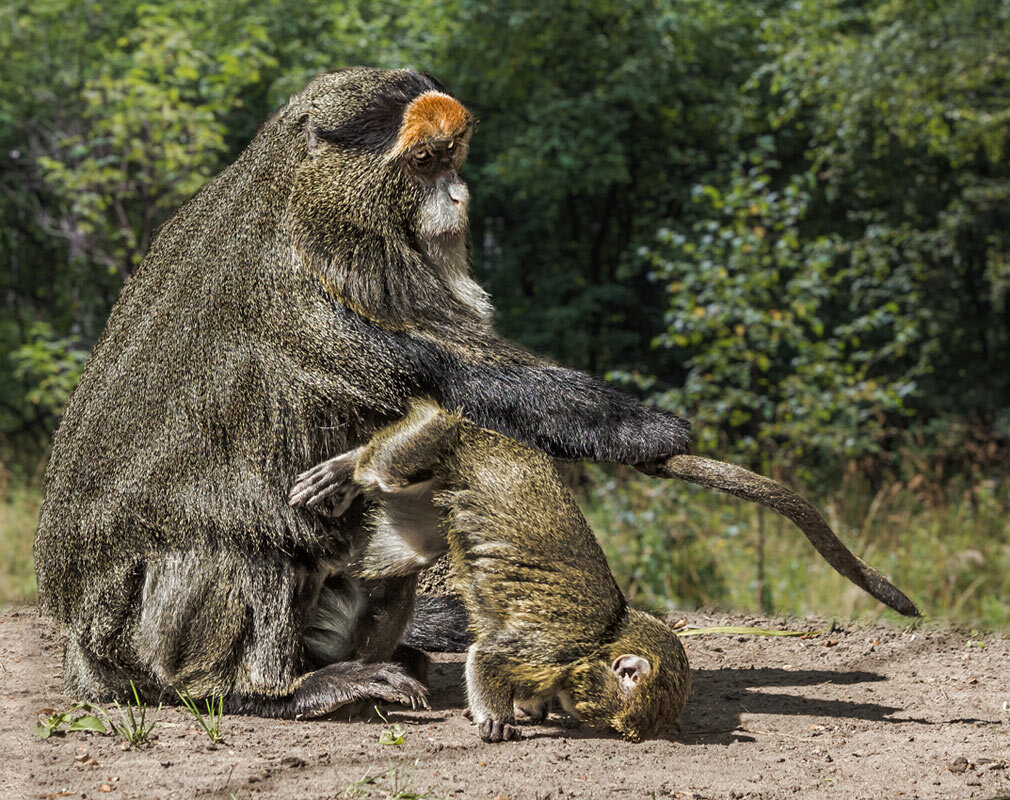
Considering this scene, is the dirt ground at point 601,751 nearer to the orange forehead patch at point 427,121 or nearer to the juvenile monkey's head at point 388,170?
the juvenile monkey's head at point 388,170

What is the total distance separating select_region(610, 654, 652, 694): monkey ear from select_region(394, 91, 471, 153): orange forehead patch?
176 centimetres

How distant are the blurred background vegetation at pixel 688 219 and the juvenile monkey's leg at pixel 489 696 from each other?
12.7 ft

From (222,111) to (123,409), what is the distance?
238 inches

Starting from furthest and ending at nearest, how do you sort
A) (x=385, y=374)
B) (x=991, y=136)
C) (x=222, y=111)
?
(x=991, y=136)
(x=222, y=111)
(x=385, y=374)

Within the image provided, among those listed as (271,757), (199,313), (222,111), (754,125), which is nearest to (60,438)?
(199,313)

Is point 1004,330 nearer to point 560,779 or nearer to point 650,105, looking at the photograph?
point 650,105

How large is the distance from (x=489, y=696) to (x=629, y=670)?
1.39ft

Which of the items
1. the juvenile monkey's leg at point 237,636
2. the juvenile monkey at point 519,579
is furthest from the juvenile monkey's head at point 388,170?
the juvenile monkey's leg at point 237,636

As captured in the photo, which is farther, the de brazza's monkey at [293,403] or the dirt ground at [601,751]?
the de brazza's monkey at [293,403]

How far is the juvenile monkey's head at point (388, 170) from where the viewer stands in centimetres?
367

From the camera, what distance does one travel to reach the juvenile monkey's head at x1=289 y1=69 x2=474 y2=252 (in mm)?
3666

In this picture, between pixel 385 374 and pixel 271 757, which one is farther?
pixel 385 374

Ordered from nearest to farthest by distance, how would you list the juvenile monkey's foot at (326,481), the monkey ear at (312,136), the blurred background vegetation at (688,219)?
the juvenile monkey's foot at (326,481)
the monkey ear at (312,136)
the blurred background vegetation at (688,219)

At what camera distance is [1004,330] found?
14.6m
